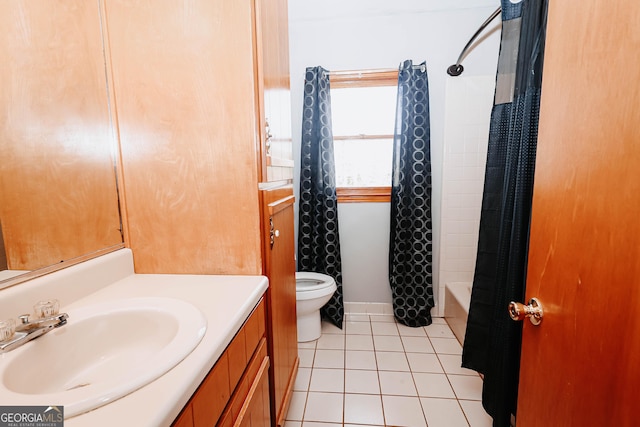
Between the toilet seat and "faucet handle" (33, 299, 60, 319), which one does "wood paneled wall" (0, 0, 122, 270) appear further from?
the toilet seat

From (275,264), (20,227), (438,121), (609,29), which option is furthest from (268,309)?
(438,121)

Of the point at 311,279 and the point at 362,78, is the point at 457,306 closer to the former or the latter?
the point at 311,279

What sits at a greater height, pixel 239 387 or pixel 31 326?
pixel 31 326

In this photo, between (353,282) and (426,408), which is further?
(353,282)

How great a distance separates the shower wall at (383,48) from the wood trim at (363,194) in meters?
0.04

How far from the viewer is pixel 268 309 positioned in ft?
3.73

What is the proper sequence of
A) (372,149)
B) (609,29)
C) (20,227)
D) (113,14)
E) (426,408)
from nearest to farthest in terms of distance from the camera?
(609,29) → (20,227) → (113,14) → (426,408) → (372,149)

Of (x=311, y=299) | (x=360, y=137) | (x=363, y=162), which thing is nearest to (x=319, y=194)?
(x=363, y=162)

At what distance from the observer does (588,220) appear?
1.91ft

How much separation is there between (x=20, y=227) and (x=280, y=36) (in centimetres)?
118

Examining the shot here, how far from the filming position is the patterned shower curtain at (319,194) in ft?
7.50

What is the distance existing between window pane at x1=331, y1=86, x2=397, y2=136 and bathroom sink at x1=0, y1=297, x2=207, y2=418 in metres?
1.97

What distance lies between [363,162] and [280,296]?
4.97ft

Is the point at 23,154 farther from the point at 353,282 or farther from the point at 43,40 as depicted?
the point at 353,282
